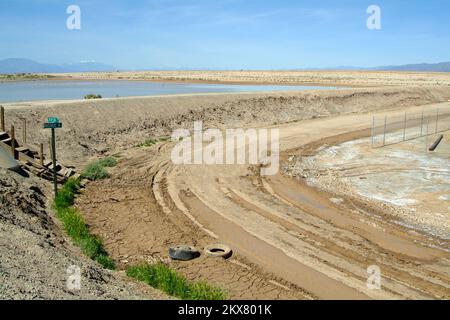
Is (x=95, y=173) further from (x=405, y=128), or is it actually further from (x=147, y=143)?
(x=405, y=128)

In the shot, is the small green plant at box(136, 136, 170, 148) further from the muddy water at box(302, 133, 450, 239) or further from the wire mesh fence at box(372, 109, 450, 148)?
the wire mesh fence at box(372, 109, 450, 148)

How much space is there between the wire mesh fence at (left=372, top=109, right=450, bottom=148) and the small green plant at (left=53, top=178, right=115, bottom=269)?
1878cm

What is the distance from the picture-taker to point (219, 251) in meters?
11.2

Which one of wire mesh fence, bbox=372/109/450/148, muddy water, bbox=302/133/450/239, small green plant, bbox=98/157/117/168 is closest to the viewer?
muddy water, bbox=302/133/450/239

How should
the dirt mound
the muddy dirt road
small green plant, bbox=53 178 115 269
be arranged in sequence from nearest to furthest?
the dirt mound, the muddy dirt road, small green plant, bbox=53 178 115 269

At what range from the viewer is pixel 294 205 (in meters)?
15.2

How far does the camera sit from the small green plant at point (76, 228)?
1044 cm

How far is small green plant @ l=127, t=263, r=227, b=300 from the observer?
8484 millimetres

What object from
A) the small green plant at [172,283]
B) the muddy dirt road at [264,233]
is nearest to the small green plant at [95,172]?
the muddy dirt road at [264,233]

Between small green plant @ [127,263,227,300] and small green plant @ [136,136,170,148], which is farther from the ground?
small green plant @ [136,136,170,148]

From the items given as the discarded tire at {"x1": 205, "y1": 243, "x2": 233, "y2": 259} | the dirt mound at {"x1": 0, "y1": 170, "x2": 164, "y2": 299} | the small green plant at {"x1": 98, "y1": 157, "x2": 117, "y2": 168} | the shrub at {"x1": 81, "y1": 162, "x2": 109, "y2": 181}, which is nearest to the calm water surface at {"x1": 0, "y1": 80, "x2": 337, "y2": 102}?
the small green plant at {"x1": 98, "y1": 157, "x2": 117, "y2": 168}

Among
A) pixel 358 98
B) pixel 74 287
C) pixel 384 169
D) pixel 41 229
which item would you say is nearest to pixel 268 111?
pixel 358 98

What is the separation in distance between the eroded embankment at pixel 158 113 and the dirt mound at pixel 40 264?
30.6 ft
